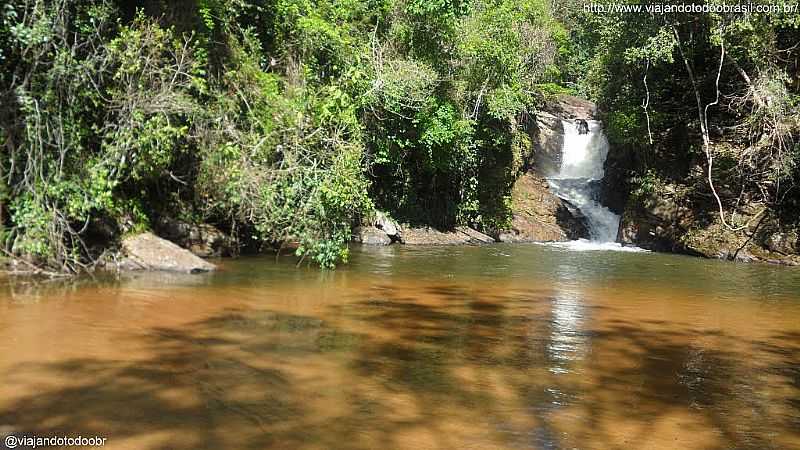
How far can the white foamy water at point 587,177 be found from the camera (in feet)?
90.7

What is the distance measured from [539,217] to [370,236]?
312 inches

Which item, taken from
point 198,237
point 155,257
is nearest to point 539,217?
point 198,237

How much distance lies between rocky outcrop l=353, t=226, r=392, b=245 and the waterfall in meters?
8.60

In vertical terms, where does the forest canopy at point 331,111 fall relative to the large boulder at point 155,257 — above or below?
above

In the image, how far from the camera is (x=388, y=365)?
24.8 feet

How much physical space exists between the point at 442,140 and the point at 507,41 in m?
4.49

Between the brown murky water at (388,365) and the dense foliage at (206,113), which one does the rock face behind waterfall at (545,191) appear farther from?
the brown murky water at (388,365)

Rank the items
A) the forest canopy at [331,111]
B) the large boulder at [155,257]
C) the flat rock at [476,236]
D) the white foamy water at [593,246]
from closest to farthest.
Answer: the forest canopy at [331,111] < the large boulder at [155,257] < the white foamy water at [593,246] < the flat rock at [476,236]

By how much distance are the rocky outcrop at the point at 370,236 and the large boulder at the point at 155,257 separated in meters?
8.90

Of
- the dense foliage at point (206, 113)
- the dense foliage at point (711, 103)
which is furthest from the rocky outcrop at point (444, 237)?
the dense foliage at point (711, 103)

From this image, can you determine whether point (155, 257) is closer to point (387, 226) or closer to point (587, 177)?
point (387, 226)

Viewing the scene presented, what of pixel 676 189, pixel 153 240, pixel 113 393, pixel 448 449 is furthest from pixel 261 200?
pixel 676 189

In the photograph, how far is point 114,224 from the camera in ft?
44.4

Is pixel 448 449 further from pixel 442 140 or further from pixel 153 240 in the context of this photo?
pixel 442 140
